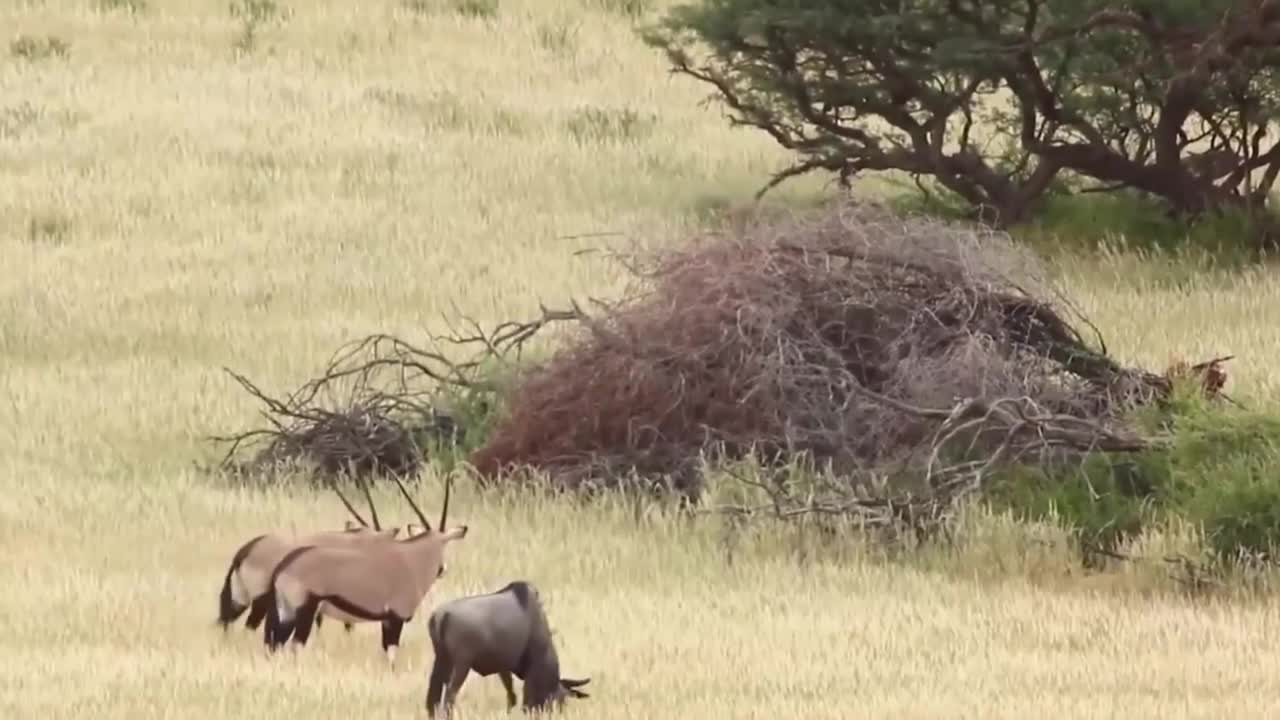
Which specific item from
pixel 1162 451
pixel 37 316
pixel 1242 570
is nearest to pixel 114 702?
pixel 1242 570

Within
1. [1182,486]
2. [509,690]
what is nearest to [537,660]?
[509,690]

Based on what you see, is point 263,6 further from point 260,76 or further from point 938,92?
point 938,92

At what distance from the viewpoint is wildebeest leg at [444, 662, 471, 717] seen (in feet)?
21.5

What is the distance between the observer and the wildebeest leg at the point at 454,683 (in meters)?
6.54

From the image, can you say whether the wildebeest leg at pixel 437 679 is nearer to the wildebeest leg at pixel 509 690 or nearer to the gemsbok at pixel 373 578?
the wildebeest leg at pixel 509 690

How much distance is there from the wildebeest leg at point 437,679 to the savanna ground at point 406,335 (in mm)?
213

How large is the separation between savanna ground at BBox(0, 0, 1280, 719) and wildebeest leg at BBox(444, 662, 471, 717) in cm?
23

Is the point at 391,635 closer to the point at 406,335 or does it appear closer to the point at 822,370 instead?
the point at 822,370

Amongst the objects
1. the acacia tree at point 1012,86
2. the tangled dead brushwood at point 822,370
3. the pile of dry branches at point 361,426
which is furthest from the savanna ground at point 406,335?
the acacia tree at point 1012,86

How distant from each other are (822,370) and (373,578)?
12.9 feet

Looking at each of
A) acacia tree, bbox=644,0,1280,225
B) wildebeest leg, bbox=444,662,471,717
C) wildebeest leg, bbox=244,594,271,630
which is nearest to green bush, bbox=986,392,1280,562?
Answer: wildebeest leg, bbox=244,594,271,630

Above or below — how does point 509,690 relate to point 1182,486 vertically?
above

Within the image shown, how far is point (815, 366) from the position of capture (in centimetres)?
1084

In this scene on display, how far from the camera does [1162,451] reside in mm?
10383
